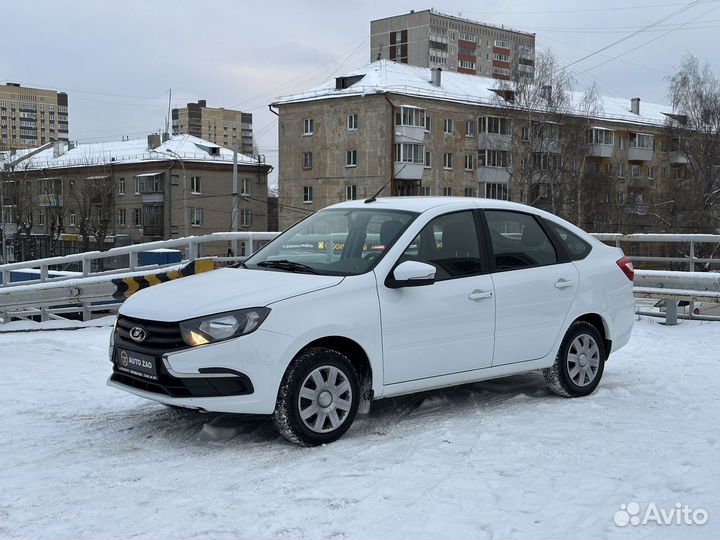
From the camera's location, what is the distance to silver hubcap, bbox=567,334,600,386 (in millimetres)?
7059

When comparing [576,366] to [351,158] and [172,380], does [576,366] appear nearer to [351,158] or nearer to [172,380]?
[172,380]

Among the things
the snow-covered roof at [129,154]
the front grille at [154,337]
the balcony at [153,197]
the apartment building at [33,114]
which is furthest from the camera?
the apartment building at [33,114]

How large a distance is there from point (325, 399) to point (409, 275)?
3.38ft

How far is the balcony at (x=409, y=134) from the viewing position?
5822 cm

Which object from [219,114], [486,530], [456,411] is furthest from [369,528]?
[219,114]

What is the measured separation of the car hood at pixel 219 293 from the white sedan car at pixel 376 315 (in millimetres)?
15

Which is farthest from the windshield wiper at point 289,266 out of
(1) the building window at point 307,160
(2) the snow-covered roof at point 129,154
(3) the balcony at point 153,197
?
(3) the balcony at point 153,197

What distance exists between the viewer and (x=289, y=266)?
6172 millimetres

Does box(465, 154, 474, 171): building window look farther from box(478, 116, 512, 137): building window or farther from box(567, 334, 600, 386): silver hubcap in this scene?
box(567, 334, 600, 386): silver hubcap

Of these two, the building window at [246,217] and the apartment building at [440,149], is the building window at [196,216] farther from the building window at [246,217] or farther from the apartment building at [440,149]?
the apartment building at [440,149]

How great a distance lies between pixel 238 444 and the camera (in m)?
5.56

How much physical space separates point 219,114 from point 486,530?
173456 millimetres

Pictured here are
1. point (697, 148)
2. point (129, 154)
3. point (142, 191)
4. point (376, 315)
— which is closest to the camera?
point (376, 315)

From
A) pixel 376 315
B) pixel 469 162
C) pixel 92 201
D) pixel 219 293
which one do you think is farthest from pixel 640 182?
pixel 219 293
